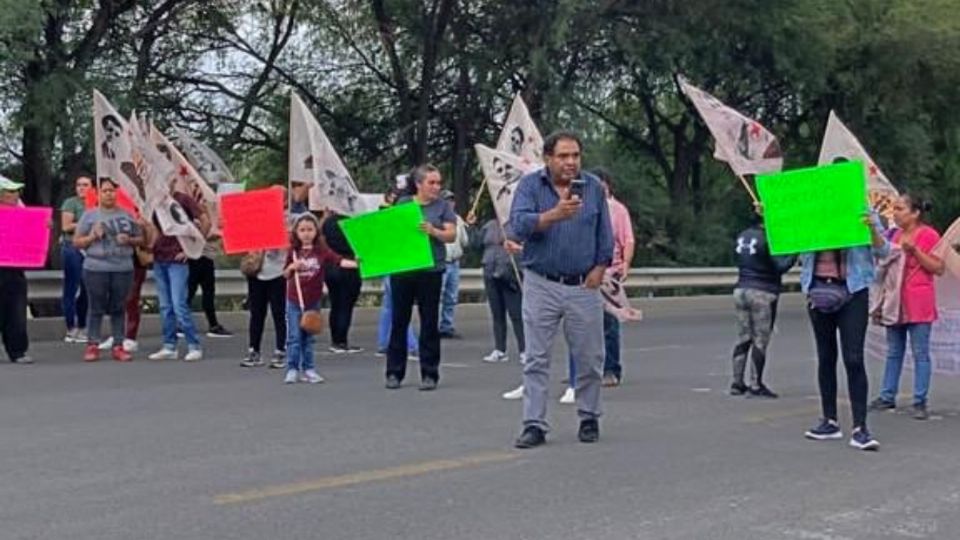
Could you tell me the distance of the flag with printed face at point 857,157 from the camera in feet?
33.1

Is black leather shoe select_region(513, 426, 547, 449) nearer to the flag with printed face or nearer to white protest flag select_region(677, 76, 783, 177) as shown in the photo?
the flag with printed face

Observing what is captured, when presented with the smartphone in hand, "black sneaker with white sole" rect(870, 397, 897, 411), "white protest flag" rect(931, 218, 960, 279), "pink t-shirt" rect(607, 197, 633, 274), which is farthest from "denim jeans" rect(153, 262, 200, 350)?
"white protest flag" rect(931, 218, 960, 279)

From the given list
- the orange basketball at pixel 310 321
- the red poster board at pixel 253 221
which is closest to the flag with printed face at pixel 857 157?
the orange basketball at pixel 310 321

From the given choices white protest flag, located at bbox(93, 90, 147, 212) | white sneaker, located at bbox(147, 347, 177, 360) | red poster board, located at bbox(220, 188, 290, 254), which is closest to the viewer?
red poster board, located at bbox(220, 188, 290, 254)

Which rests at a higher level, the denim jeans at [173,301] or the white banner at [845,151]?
the white banner at [845,151]

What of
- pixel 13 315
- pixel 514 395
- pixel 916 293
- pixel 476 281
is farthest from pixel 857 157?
pixel 476 281

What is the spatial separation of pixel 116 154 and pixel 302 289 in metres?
3.43

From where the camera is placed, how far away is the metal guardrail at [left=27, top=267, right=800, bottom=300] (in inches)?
630

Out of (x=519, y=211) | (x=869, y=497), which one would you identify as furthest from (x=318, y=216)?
(x=869, y=497)

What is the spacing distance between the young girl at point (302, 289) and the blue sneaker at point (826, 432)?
4.48 metres

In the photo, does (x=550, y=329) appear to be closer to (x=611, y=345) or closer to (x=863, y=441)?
(x=863, y=441)

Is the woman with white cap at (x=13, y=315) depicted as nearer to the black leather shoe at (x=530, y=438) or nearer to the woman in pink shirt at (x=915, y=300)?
the black leather shoe at (x=530, y=438)

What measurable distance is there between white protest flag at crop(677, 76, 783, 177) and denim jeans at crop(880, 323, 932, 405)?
5.48 feet

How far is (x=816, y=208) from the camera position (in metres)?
8.62
